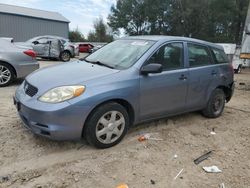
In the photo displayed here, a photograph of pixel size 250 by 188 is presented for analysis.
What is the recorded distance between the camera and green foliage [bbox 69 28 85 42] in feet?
143

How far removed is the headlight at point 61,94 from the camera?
3406 millimetres

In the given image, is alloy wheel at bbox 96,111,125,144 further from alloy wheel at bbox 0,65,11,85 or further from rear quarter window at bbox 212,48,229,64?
alloy wheel at bbox 0,65,11,85

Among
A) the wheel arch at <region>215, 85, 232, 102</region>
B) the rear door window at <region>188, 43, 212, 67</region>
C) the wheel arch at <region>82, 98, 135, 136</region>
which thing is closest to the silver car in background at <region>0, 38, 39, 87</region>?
the wheel arch at <region>82, 98, 135, 136</region>

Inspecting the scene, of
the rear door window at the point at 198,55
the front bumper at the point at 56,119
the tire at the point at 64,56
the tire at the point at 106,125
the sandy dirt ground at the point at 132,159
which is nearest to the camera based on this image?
the sandy dirt ground at the point at 132,159

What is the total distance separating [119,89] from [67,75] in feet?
2.48

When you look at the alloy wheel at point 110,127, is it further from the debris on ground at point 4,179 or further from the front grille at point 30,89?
the debris on ground at point 4,179

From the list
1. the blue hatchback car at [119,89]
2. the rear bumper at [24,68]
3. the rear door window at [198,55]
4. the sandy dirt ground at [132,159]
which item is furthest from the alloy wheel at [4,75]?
the rear door window at [198,55]

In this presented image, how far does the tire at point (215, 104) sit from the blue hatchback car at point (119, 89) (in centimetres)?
3

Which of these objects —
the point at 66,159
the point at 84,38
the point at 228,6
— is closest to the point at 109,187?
the point at 66,159

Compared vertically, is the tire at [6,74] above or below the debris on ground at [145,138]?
above

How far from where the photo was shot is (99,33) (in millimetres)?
47156

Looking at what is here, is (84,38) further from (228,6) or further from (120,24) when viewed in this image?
(228,6)

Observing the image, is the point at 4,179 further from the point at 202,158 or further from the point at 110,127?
the point at 202,158

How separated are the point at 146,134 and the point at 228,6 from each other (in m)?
33.1
